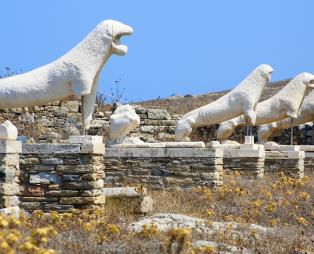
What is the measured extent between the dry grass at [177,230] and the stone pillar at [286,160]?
9.32 ft

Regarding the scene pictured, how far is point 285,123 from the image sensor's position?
64.0 feet

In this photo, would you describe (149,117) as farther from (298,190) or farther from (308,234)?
(308,234)

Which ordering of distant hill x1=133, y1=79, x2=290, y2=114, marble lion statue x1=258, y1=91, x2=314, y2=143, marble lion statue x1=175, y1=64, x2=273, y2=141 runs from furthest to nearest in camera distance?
1. distant hill x1=133, y1=79, x2=290, y2=114
2. marble lion statue x1=258, y1=91, x2=314, y2=143
3. marble lion statue x1=175, y1=64, x2=273, y2=141

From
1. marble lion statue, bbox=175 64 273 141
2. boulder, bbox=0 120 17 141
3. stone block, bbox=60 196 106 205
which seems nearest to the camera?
boulder, bbox=0 120 17 141

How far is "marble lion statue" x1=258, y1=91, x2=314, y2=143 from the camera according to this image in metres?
19.2

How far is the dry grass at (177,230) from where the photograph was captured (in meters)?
5.66

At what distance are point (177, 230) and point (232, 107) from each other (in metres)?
10.7

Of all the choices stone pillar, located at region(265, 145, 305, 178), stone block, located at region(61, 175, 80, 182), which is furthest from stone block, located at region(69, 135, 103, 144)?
stone pillar, located at region(265, 145, 305, 178)

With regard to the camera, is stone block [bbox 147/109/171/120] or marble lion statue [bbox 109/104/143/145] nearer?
marble lion statue [bbox 109/104/143/145]

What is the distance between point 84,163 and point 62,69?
1.40 meters

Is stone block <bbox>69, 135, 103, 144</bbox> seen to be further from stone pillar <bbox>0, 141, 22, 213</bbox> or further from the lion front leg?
stone pillar <bbox>0, 141, 22, 213</bbox>

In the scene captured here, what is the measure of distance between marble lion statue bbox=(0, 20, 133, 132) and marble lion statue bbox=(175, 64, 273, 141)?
595cm

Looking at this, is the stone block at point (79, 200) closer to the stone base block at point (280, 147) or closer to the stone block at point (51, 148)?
the stone block at point (51, 148)

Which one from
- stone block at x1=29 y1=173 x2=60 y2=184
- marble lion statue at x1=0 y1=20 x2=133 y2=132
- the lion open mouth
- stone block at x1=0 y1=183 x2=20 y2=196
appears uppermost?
the lion open mouth
